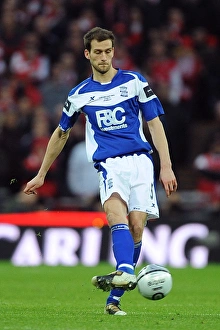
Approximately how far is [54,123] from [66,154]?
0.65 metres

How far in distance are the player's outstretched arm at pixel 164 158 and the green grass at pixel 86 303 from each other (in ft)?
3.38

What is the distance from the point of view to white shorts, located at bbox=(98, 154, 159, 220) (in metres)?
7.60

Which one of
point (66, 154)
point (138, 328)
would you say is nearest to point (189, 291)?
point (138, 328)

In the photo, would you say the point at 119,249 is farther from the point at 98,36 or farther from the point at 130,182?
the point at 98,36

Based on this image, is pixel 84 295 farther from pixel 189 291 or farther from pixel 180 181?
pixel 180 181

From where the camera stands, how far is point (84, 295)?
33.6 ft

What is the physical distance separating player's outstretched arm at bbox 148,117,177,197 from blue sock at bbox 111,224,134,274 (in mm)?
469

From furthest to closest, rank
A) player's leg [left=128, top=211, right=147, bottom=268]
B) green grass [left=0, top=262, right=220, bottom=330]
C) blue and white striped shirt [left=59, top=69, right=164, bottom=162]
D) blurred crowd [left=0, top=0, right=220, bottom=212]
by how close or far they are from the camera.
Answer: blurred crowd [left=0, top=0, right=220, bottom=212] → blue and white striped shirt [left=59, top=69, right=164, bottom=162] → player's leg [left=128, top=211, right=147, bottom=268] → green grass [left=0, top=262, right=220, bottom=330]

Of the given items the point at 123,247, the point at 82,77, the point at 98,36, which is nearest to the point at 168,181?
the point at 123,247

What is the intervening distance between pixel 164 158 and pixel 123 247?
0.84 meters

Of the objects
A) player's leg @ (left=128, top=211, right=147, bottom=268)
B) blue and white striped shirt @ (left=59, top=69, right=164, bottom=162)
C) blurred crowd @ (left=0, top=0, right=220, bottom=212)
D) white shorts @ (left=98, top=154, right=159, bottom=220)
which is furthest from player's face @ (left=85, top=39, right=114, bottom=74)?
blurred crowd @ (left=0, top=0, right=220, bottom=212)

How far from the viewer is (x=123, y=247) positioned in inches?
287

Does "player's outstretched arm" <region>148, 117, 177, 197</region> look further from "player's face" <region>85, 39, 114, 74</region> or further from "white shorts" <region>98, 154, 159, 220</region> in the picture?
"player's face" <region>85, 39, 114, 74</region>

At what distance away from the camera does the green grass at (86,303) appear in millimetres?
6824
